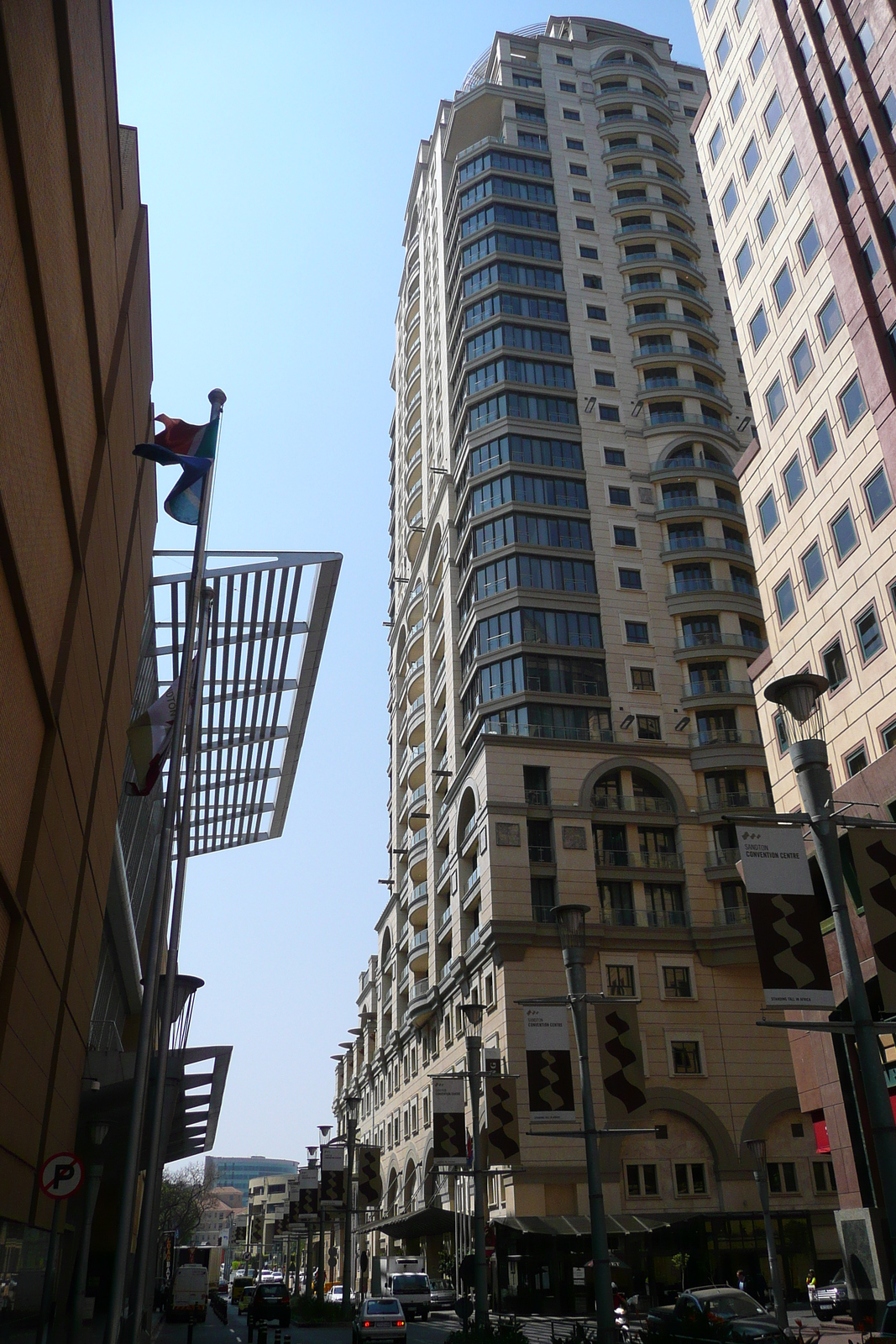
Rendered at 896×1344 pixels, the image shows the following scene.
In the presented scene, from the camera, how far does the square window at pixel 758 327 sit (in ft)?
103

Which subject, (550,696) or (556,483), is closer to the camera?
(550,696)

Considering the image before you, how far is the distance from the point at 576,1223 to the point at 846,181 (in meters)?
36.8

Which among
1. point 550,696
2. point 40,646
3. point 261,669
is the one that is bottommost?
point 40,646

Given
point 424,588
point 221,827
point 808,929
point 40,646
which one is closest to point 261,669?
point 221,827

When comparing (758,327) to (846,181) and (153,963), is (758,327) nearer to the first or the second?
(846,181)

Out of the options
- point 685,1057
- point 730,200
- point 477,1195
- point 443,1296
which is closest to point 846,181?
point 730,200

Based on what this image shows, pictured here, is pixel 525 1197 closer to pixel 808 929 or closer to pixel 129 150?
pixel 808 929

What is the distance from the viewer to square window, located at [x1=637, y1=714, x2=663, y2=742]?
2050 inches

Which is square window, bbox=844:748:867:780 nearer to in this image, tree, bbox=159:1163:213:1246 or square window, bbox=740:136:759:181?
square window, bbox=740:136:759:181

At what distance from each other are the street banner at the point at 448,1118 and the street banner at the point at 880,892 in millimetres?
18192

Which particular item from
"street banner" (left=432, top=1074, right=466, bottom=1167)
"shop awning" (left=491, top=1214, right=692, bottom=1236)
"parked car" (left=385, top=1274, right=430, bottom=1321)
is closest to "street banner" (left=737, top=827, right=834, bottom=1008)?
"street banner" (left=432, top=1074, right=466, bottom=1167)

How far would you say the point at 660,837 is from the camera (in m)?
50.5

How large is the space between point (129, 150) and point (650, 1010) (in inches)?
1562

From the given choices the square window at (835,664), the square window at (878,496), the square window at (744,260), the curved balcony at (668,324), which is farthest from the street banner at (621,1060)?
the curved balcony at (668,324)
